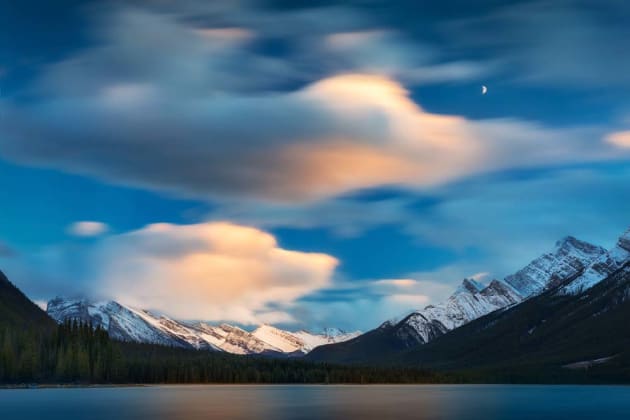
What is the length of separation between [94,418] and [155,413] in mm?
20635

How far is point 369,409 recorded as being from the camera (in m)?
199

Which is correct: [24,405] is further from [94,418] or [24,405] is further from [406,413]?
[406,413]

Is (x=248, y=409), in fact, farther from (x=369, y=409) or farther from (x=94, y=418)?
(x=94, y=418)

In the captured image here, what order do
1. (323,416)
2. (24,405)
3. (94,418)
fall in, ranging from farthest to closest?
(24,405), (323,416), (94,418)

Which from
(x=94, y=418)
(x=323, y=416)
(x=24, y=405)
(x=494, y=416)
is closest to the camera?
(x=94, y=418)

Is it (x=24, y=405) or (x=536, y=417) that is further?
(x=24, y=405)

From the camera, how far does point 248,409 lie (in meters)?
200

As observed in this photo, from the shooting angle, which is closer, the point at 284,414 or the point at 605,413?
the point at 284,414

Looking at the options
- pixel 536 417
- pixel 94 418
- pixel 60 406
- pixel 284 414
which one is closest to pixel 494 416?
pixel 536 417

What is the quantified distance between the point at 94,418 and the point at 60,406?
41.4 metres

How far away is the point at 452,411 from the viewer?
19938 centimetres

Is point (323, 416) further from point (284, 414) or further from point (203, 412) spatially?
point (203, 412)

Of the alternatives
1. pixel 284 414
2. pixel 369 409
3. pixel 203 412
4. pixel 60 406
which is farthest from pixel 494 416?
pixel 60 406

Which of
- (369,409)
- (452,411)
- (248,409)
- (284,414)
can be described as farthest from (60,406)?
(452,411)
